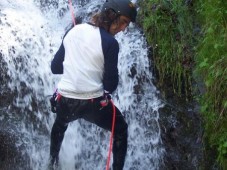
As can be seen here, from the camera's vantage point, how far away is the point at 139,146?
525 cm

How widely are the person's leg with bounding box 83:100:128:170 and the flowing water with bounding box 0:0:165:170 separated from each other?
37.3 inches

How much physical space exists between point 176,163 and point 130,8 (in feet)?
6.96

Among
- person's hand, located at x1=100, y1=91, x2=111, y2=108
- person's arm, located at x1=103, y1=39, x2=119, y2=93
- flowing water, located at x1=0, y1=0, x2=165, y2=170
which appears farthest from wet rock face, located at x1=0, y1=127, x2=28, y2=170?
person's arm, located at x1=103, y1=39, x2=119, y2=93

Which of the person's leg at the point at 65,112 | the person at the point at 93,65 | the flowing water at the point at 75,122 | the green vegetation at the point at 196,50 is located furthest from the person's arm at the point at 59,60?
the green vegetation at the point at 196,50

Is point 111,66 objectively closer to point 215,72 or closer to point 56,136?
point 56,136

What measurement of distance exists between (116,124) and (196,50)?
68.8 inches

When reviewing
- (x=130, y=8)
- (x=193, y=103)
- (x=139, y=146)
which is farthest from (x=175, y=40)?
(x=130, y=8)

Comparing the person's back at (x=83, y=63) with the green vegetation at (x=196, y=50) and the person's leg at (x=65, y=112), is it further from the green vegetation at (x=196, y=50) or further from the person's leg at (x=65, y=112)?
the green vegetation at (x=196, y=50)

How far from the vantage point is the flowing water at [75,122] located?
5.19 m

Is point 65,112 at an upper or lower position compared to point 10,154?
upper

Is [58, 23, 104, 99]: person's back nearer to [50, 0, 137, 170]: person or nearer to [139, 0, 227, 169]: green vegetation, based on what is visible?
[50, 0, 137, 170]: person

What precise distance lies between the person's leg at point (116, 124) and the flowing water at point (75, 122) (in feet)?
3.11

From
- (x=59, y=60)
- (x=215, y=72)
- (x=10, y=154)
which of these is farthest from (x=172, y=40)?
(x=10, y=154)

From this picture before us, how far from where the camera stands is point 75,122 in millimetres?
5594
